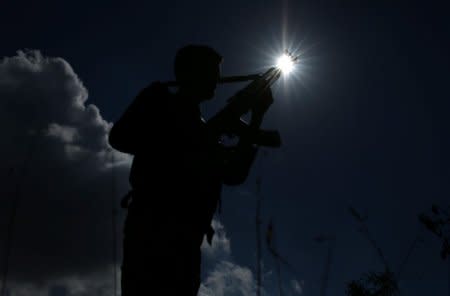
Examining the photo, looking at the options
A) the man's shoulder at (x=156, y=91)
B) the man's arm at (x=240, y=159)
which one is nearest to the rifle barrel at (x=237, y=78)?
the man's arm at (x=240, y=159)

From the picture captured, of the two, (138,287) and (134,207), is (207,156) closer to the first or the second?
(134,207)

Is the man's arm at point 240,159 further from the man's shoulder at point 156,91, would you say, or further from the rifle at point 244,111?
the man's shoulder at point 156,91

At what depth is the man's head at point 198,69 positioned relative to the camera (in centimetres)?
321

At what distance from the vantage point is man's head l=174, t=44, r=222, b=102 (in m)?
3.21

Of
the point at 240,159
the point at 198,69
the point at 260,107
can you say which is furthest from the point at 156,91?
the point at 260,107

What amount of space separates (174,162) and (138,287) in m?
0.80

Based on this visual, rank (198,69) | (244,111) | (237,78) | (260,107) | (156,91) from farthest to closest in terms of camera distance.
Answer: (237,78), (260,107), (244,111), (198,69), (156,91)

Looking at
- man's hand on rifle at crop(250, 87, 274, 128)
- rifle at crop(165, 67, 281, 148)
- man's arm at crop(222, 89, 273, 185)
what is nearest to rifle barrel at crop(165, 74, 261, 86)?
rifle at crop(165, 67, 281, 148)

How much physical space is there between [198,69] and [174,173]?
848mm

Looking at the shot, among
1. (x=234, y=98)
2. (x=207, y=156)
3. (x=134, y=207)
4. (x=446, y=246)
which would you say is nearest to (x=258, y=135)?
(x=234, y=98)

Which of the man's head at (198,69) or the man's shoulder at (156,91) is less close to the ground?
the man's head at (198,69)

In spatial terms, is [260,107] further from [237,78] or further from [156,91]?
[156,91]

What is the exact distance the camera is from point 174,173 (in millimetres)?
2812

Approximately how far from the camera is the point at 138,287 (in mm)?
2543
